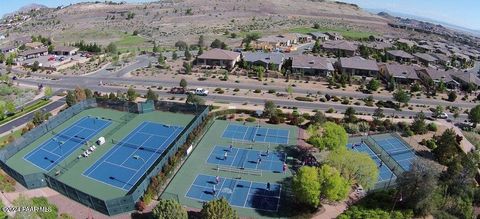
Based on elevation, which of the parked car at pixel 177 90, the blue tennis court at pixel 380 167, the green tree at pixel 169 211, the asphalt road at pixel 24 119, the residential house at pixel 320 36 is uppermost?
the residential house at pixel 320 36

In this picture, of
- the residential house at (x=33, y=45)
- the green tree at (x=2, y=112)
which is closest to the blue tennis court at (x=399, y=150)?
the green tree at (x=2, y=112)

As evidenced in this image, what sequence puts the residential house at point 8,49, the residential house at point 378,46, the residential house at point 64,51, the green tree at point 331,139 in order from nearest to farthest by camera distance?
the green tree at point 331,139 → the residential house at point 64,51 → the residential house at point 378,46 → the residential house at point 8,49

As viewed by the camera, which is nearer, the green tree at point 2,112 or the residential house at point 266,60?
the green tree at point 2,112

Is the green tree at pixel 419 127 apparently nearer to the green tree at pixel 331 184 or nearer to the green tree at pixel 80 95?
the green tree at pixel 331 184

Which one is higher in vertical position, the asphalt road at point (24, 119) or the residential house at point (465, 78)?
the residential house at point (465, 78)

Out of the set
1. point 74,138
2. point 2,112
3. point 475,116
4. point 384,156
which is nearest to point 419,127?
point 384,156

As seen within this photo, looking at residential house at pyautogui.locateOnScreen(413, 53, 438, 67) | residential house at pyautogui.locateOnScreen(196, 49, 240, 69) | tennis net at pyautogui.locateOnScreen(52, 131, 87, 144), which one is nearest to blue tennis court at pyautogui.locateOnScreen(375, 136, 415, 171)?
tennis net at pyautogui.locateOnScreen(52, 131, 87, 144)

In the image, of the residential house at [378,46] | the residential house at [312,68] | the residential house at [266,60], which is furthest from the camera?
the residential house at [378,46]
